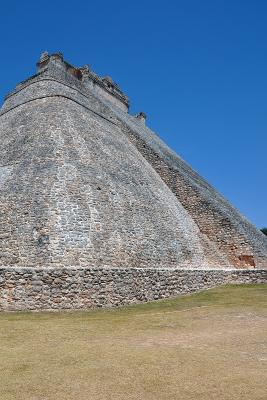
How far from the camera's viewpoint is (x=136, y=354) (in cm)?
636

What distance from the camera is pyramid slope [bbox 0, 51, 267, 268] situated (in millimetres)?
12812

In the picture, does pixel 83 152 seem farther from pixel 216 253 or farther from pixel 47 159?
pixel 216 253

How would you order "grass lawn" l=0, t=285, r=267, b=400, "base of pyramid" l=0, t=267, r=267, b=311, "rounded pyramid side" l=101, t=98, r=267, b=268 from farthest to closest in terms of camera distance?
"rounded pyramid side" l=101, t=98, r=267, b=268, "base of pyramid" l=0, t=267, r=267, b=311, "grass lawn" l=0, t=285, r=267, b=400

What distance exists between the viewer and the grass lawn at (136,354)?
15.6 feet

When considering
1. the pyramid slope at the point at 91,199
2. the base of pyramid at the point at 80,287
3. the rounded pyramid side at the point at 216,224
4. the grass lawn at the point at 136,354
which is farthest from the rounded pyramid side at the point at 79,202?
the grass lawn at the point at 136,354

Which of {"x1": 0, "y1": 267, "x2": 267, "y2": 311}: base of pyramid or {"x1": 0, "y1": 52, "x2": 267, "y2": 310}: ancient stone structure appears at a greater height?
{"x1": 0, "y1": 52, "x2": 267, "y2": 310}: ancient stone structure

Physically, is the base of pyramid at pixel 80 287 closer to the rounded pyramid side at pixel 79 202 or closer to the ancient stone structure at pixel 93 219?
the ancient stone structure at pixel 93 219

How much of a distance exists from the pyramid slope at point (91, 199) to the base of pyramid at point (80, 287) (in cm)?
82

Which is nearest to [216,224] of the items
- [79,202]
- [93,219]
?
[93,219]

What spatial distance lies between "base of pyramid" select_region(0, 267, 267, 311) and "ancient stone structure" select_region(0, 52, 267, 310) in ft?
0.09

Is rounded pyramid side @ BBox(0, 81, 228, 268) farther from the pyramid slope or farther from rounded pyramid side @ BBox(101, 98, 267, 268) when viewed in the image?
rounded pyramid side @ BBox(101, 98, 267, 268)

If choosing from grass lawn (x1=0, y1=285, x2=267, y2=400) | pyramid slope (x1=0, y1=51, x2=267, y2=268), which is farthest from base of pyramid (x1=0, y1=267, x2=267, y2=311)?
pyramid slope (x1=0, y1=51, x2=267, y2=268)

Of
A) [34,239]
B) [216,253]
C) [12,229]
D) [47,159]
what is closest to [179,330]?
[34,239]

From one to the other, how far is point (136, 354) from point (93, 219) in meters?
7.57
